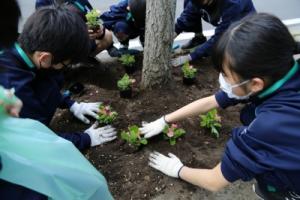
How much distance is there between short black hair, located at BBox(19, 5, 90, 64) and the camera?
1.88 metres

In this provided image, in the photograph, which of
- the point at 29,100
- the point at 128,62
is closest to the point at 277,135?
the point at 29,100

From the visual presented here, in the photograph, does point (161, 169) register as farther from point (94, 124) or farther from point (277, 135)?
point (277, 135)

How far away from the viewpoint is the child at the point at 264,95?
4.63 ft

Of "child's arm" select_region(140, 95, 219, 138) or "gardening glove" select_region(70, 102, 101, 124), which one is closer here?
"child's arm" select_region(140, 95, 219, 138)

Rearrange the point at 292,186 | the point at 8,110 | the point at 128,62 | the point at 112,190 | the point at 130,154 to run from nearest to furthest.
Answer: the point at 8,110 → the point at 292,186 → the point at 112,190 → the point at 130,154 → the point at 128,62

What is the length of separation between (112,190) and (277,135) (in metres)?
1.06

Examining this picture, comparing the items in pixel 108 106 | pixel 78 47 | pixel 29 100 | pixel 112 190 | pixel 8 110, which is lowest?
pixel 112 190

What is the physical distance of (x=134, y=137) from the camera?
87.4 inches

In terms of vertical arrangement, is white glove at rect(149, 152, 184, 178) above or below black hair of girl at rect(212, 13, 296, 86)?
below

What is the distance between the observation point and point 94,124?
2508 millimetres

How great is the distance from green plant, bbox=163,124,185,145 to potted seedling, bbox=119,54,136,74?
3.31ft

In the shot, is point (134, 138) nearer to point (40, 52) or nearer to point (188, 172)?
point (188, 172)

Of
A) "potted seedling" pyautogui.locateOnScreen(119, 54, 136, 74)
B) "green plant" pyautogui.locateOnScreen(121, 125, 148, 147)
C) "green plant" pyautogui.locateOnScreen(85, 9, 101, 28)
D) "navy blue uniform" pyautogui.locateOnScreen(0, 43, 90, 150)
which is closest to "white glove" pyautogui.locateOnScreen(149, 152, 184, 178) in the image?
"green plant" pyautogui.locateOnScreen(121, 125, 148, 147)

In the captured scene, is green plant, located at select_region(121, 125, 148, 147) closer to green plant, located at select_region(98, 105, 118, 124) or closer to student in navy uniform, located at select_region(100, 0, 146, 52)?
green plant, located at select_region(98, 105, 118, 124)
